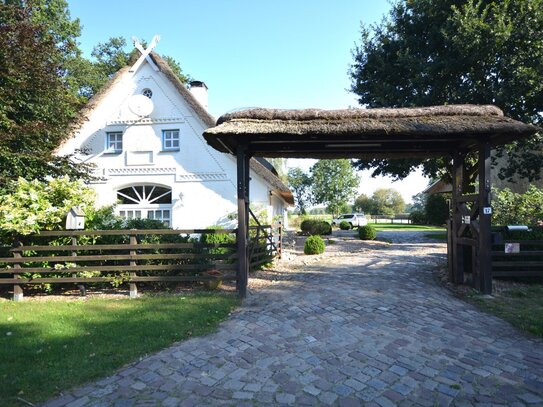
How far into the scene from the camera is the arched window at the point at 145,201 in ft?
47.3

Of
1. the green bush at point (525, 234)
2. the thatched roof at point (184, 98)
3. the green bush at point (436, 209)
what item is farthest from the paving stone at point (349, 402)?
the green bush at point (436, 209)

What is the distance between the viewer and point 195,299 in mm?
6602

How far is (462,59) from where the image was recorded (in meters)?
13.4

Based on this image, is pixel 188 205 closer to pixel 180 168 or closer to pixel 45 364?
pixel 180 168

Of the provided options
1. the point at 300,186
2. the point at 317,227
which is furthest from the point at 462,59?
the point at 300,186

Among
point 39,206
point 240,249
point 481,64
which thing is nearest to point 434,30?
point 481,64

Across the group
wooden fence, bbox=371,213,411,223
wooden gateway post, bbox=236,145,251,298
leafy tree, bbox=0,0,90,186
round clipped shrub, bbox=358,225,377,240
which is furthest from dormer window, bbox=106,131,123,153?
wooden fence, bbox=371,213,411,223

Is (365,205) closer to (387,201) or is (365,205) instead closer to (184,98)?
(387,201)

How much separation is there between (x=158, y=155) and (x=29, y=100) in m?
5.19

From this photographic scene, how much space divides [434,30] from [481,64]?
2.34 m

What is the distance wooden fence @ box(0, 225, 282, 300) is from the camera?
7172 mm

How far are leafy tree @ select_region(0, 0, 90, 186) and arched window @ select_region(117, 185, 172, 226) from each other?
4093 millimetres

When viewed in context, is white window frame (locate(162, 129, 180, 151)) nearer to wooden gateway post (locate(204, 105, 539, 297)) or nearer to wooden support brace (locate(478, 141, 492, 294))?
wooden gateway post (locate(204, 105, 539, 297))

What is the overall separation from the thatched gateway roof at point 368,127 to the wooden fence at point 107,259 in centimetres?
215
